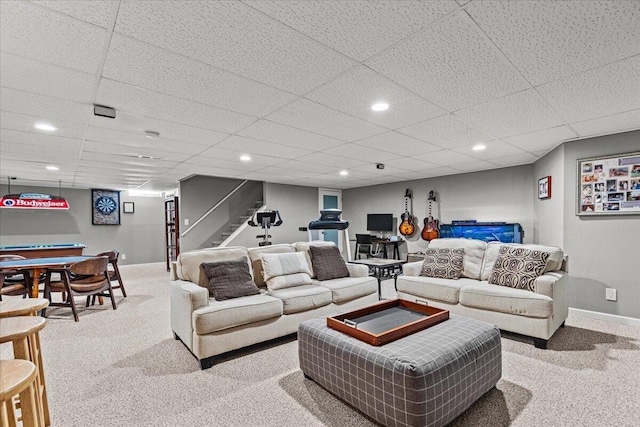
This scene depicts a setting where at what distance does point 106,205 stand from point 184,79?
8197 millimetres

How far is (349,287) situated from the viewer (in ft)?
12.2

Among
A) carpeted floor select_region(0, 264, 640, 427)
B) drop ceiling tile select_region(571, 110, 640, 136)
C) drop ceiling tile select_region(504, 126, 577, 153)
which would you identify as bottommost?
carpeted floor select_region(0, 264, 640, 427)

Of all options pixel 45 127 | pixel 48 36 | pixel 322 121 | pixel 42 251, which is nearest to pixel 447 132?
pixel 322 121

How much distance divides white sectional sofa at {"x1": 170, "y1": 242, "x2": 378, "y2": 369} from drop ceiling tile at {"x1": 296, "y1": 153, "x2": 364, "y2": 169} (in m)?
1.50

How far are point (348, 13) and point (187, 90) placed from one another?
140 centimetres

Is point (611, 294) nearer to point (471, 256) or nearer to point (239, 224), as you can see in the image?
point (471, 256)

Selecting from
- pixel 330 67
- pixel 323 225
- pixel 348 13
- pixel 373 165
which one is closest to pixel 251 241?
pixel 373 165

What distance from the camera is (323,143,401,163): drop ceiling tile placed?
4.17 meters

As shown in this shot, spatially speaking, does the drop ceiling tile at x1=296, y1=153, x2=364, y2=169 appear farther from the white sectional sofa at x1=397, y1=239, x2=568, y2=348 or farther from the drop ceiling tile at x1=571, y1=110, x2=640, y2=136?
the drop ceiling tile at x1=571, y1=110, x2=640, y2=136

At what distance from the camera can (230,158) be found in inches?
188

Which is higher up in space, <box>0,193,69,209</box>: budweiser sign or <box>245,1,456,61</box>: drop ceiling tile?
<box>245,1,456,61</box>: drop ceiling tile

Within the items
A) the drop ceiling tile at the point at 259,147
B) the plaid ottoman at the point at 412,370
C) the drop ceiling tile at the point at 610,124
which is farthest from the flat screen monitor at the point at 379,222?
the plaid ottoman at the point at 412,370

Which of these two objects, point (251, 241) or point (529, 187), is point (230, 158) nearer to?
point (251, 241)

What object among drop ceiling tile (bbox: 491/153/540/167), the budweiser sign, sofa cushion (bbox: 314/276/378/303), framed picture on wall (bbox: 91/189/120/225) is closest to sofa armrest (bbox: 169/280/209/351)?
sofa cushion (bbox: 314/276/378/303)
